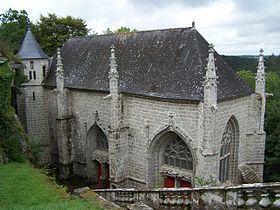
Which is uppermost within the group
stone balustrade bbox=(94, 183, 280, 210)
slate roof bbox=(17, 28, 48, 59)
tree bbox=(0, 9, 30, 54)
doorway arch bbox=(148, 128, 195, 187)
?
tree bbox=(0, 9, 30, 54)

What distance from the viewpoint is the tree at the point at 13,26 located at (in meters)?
29.0

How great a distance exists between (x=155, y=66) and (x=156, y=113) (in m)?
2.89

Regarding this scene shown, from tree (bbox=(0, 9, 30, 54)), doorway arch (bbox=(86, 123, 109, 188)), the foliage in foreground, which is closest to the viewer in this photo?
the foliage in foreground

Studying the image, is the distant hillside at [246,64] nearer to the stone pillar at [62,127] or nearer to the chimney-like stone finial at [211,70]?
the stone pillar at [62,127]

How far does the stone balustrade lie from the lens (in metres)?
6.31

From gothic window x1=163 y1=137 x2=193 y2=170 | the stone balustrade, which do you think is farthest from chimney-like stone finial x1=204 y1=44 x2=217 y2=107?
the stone balustrade

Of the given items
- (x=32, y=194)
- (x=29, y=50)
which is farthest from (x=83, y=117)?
(x=32, y=194)

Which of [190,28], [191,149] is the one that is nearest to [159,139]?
[191,149]

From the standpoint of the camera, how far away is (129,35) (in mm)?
21359

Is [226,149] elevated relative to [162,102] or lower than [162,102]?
lower

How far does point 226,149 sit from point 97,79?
9008mm

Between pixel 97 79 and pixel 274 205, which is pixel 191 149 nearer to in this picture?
pixel 97 79

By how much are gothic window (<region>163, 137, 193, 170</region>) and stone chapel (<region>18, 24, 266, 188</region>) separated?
0.19 ft

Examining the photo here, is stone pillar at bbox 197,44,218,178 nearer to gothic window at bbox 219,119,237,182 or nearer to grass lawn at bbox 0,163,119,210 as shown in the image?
gothic window at bbox 219,119,237,182
